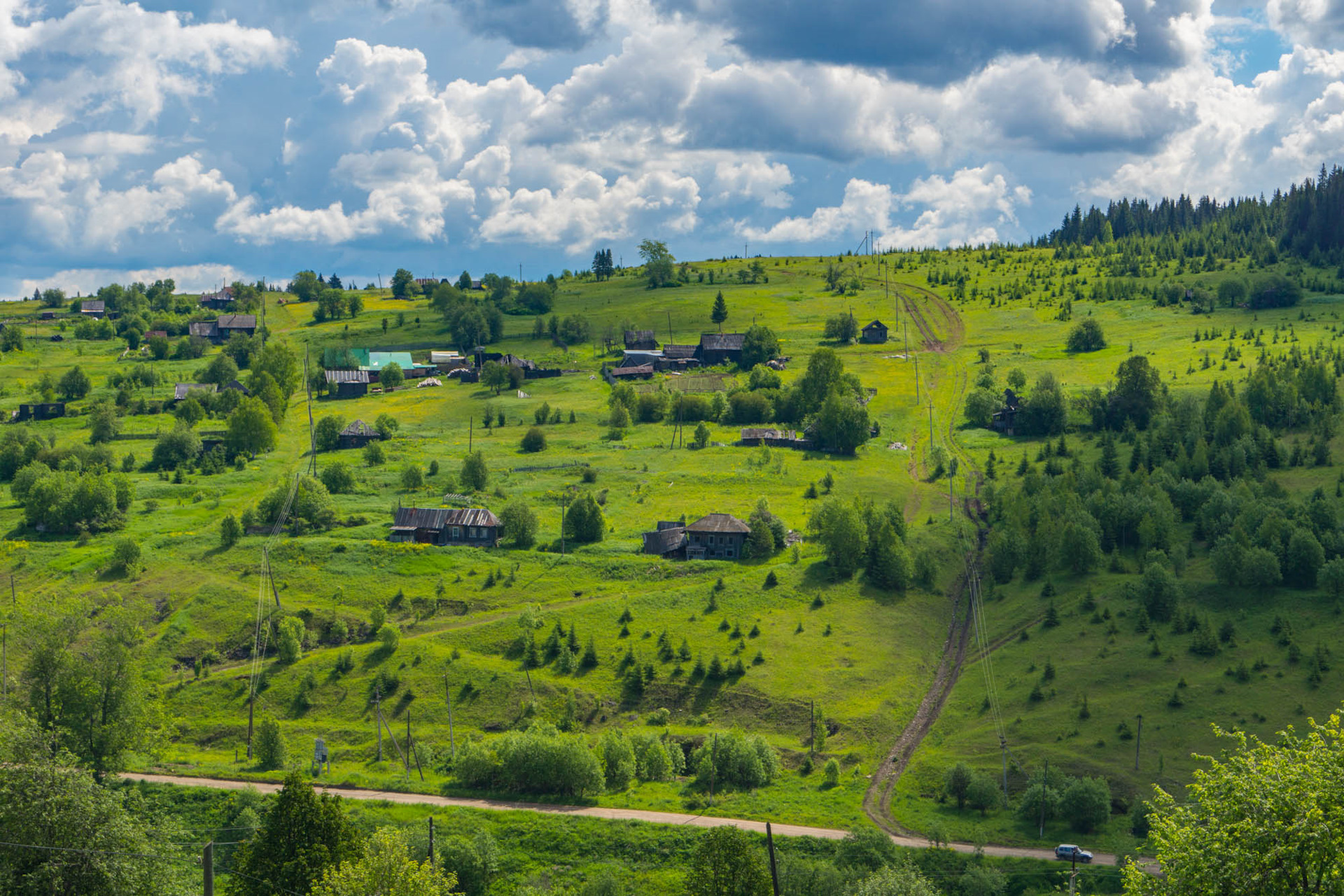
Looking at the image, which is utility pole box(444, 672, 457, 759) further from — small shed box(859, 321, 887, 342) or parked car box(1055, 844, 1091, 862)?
small shed box(859, 321, 887, 342)

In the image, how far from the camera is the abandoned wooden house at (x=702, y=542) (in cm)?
10931

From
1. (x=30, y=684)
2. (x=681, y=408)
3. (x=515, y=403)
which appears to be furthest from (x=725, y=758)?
(x=515, y=403)

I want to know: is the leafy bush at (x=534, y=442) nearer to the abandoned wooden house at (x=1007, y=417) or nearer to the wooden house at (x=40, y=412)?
the abandoned wooden house at (x=1007, y=417)

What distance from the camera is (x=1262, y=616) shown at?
8975 centimetres

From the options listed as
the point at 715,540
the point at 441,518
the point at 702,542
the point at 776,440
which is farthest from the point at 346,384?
the point at 715,540

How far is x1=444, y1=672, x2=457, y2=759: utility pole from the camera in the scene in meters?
79.1

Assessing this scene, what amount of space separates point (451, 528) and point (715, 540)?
26.4 metres

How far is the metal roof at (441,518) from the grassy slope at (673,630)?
3479 millimetres

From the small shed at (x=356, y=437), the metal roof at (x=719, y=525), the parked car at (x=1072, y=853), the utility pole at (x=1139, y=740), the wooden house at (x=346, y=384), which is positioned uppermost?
the wooden house at (x=346, y=384)

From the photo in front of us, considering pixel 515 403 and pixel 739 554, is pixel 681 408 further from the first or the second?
pixel 739 554

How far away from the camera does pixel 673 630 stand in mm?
94062

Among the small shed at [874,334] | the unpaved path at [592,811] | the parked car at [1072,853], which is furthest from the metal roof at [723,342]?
the parked car at [1072,853]

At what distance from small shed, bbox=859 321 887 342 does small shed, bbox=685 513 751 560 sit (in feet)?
303

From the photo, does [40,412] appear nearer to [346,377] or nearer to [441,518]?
[346,377]
